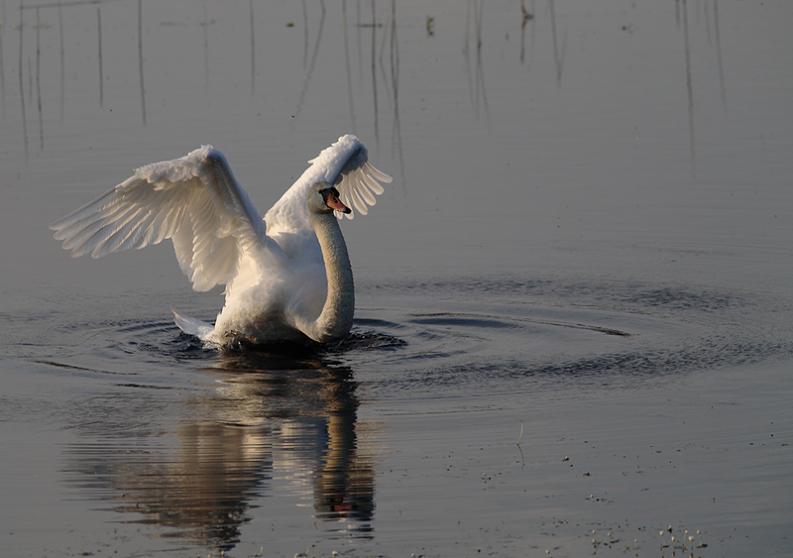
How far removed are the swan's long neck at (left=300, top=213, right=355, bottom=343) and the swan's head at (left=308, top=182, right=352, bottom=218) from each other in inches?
2.3

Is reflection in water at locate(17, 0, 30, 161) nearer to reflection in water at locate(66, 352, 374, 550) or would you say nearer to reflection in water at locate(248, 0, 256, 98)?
reflection in water at locate(248, 0, 256, 98)

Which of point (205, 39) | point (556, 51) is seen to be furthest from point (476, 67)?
point (205, 39)

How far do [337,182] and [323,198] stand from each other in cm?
179

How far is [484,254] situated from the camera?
14609mm

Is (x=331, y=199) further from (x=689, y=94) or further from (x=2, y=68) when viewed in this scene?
(x=2, y=68)

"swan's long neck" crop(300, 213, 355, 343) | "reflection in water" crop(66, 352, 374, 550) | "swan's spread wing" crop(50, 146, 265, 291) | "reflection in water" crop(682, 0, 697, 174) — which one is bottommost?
"reflection in water" crop(66, 352, 374, 550)

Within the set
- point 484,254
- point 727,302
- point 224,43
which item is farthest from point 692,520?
point 224,43

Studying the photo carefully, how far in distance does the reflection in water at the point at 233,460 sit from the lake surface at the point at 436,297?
0.10 ft

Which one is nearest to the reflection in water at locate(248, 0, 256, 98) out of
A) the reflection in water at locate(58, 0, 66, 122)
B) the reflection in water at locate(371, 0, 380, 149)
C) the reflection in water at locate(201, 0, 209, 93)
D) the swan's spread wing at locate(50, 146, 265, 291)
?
the reflection in water at locate(201, 0, 209, 93)

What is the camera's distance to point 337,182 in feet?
46.2

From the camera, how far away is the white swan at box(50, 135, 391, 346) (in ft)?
40.1

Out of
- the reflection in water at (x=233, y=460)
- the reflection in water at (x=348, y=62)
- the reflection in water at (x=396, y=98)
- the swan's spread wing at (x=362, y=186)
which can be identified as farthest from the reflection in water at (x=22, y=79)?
the reflection in water at (x=233, y=460)

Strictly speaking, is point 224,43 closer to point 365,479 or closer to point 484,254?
point 484,254

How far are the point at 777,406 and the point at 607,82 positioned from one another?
11.0 metres
